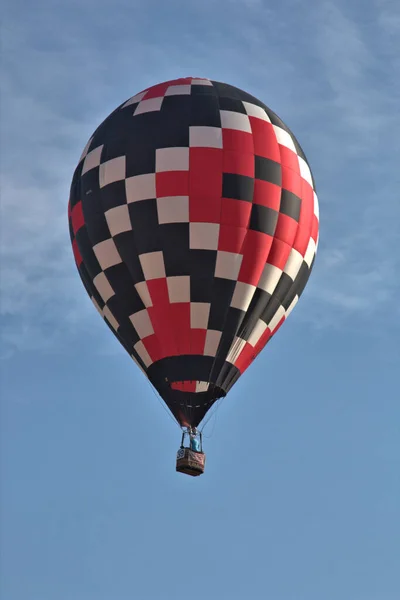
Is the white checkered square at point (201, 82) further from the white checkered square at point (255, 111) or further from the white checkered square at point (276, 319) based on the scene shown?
the white checkered square at point (276, 319)

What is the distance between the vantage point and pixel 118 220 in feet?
92.6

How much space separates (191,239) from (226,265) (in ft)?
2.70

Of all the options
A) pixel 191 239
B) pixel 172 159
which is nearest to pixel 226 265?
pixel 191 239

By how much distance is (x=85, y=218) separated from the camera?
1136 inches

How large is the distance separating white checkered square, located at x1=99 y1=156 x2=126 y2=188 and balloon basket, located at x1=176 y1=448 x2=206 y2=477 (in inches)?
213

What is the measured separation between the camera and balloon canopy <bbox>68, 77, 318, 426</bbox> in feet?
91.0

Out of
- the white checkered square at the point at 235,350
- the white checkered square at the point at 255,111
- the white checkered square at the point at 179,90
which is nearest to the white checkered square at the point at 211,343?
the white checkered square at the point at 235,350

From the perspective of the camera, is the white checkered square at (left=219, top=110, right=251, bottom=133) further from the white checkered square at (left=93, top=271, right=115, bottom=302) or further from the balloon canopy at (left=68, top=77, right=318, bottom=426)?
the white checkered square at (left=93, top=271, right=115, bottom=302)

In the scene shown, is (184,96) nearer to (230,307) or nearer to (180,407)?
(230,307)

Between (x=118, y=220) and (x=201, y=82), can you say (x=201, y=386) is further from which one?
(x=201, y=82)

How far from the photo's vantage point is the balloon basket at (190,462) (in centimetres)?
2695

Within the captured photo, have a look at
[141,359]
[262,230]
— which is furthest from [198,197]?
[141,359]

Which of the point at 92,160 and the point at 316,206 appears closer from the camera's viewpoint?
the point at 92,160

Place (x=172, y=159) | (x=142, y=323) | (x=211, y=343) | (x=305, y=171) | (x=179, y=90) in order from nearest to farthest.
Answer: (x=211, y=343) < (x=142, y=323) < (x=172, y=159) < (x=179, y=90) < (x=305, y=171)
